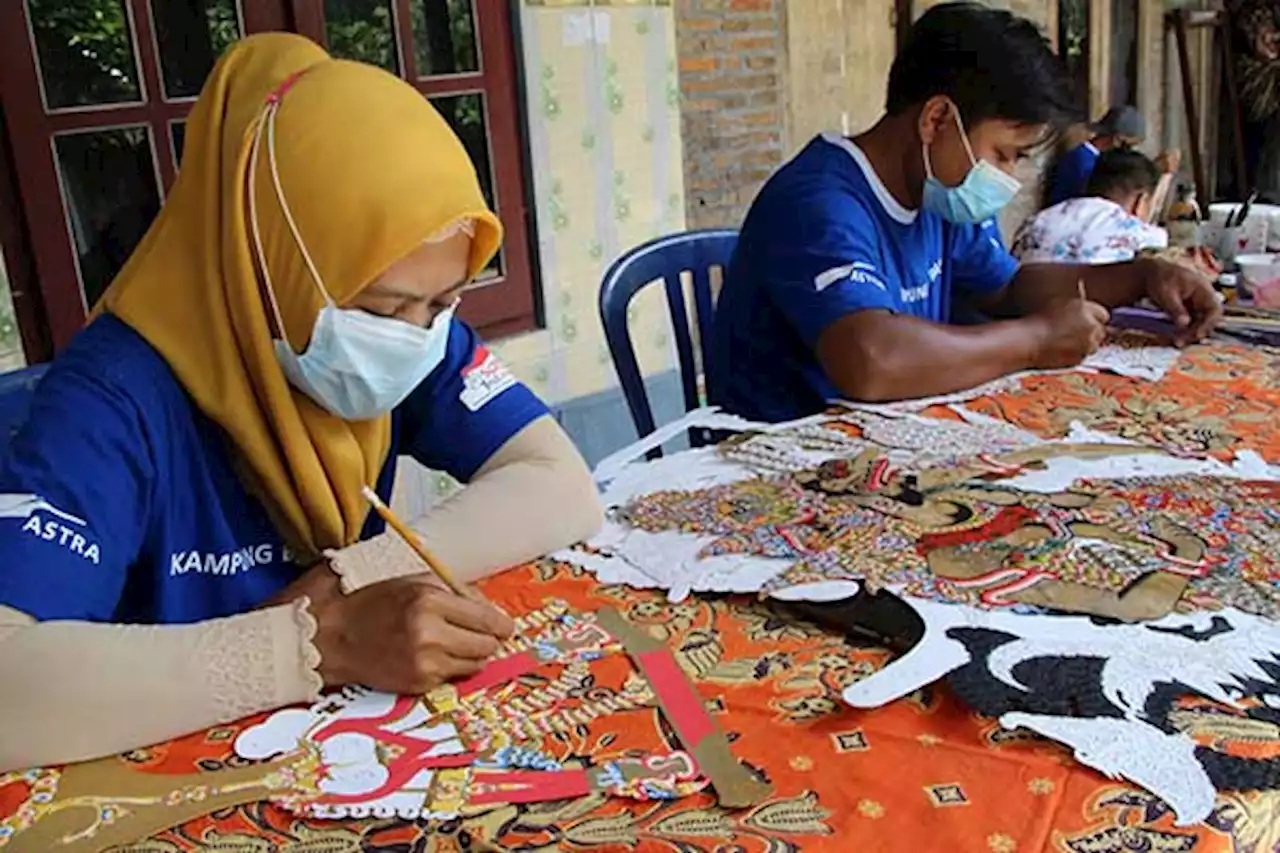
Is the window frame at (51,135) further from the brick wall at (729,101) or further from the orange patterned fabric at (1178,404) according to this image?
the orange patterned fabric at (1178,404)

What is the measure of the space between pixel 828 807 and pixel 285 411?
0.71 m

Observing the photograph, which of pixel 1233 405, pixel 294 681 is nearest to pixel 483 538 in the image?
pixel 294 681

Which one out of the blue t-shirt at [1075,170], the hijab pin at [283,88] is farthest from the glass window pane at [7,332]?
the blue t-shirt at [1075,170]

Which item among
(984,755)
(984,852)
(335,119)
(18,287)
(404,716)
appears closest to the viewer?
(984,852)

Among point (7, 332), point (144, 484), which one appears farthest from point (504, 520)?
point (7, 332)

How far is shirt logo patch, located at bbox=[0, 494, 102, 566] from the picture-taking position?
99cm

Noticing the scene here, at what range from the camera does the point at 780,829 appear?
77 cm

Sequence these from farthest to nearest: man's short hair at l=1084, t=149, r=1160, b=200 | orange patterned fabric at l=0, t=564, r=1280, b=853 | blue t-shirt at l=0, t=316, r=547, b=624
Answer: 1. man's short hair at l=1084, t=149, r=1160, b=200
2. blue t-shirt at l=0, t=316, r=547, b=624
3. orange patterned fabric at l=0, t=564, r=1280, b=853

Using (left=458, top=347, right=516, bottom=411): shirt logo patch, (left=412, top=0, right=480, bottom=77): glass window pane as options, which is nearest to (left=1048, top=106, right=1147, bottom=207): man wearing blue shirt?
(left=412, top=0, right=480, bottom=77): glass window pane

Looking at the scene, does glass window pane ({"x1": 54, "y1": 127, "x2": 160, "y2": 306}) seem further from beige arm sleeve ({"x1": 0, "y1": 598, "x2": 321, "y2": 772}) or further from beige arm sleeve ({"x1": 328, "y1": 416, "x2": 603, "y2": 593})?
beige arm sleeve ({"x1": 0, "y1": 598, "x2": 321, "y2": 772})

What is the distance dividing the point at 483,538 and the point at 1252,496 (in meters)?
0.83

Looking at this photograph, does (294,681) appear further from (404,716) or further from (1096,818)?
(1096,818)

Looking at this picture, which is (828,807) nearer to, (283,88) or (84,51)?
(283,88)

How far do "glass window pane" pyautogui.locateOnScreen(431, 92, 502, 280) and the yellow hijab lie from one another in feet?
6.15
